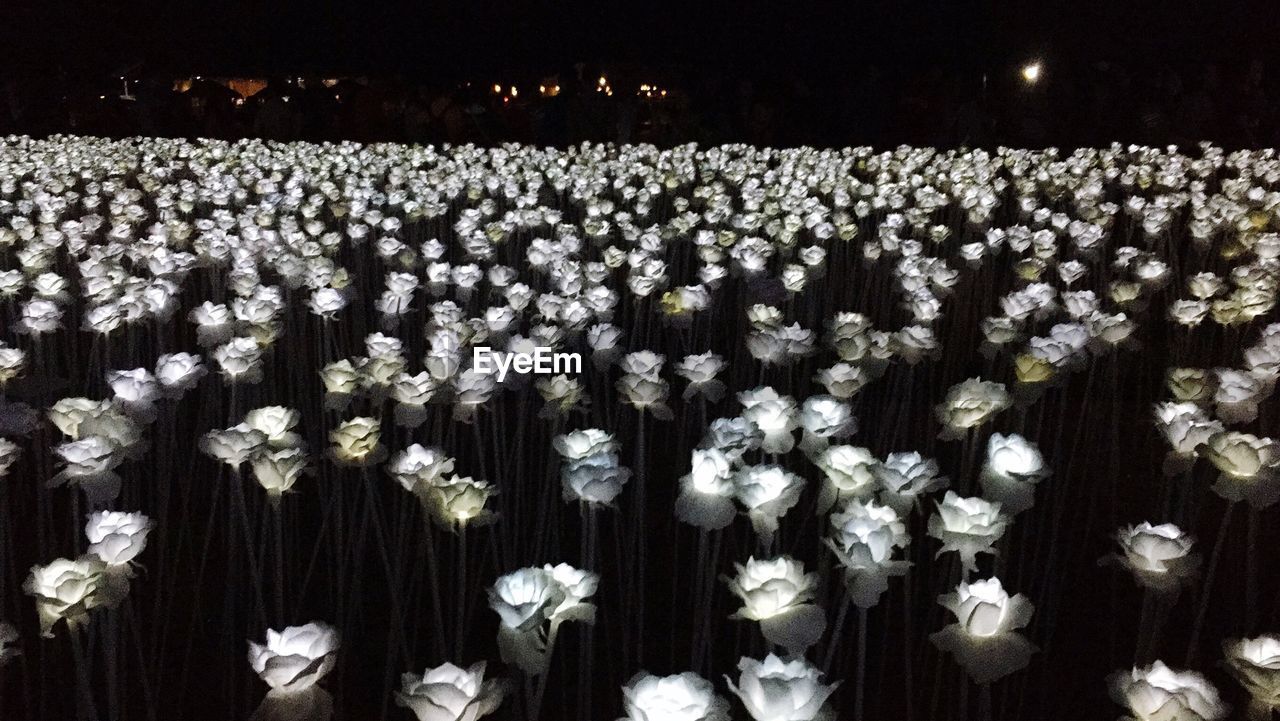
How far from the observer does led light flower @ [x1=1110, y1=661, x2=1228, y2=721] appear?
1742 millimetres

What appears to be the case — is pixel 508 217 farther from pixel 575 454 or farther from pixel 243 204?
pixel 575 454

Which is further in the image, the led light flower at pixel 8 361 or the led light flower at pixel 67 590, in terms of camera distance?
the led light flower at pixel 8 361

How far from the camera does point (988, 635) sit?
2062 mm

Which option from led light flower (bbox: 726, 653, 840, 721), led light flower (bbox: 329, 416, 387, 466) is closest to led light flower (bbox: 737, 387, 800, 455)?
led light flower (bbox: 329, 416, 387, 466)

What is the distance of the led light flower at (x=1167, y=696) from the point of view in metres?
1.74

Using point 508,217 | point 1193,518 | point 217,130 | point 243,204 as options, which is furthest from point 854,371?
point 217,130

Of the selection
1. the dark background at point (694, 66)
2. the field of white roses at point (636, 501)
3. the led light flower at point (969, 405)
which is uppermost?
the dark background at point (694, 66)

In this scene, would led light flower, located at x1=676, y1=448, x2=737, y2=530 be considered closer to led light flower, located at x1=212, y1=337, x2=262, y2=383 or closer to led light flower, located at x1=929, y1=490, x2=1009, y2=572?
led light flower, located at x1=929, y1=490, x2=1009, y2=572

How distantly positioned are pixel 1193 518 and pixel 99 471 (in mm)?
3794

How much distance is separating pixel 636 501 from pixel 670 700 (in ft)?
7.88

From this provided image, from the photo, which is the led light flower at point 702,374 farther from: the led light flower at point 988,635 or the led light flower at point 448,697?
the led light flower at point 448,697

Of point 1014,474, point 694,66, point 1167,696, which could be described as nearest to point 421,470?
point 1014,474

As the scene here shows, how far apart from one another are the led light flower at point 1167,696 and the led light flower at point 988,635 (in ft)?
0.66

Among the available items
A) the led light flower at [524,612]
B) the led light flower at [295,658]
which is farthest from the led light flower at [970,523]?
the led light flower at [295,658]
